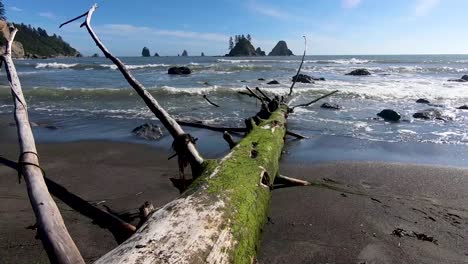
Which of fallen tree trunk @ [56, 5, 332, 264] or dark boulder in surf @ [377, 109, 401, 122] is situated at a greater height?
fallen tree trunk @ [56, 5, 332, 264]

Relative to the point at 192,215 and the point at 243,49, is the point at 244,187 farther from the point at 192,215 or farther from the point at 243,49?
the point at 243,49

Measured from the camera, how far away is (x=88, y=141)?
24.6ft

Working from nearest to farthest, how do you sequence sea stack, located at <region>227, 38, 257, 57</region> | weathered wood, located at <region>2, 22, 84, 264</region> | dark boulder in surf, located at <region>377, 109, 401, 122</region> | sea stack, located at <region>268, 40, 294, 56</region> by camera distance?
1. weathered wood, located at <region>2, 22, 84, 264</region>
2. dark boulder in surf, located at <region>377, 109, 401, 122</region>
3. sea stack, located at <region>227, 38, 257, 57</region>
4. sea stack, located at <region>268, 40, 294, 56</region>

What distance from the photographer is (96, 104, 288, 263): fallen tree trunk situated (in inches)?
73.8

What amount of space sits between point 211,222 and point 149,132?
5876mm

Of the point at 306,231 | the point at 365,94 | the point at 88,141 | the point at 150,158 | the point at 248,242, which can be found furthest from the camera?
the point at 365,94

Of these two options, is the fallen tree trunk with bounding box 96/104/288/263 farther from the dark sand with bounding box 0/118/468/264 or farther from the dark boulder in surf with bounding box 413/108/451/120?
the dark boulder in surf with bounding box 413/108/451/120

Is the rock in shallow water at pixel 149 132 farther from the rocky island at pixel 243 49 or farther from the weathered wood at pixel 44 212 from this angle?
the rocky island at pixel 243 49

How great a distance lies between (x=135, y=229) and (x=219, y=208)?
53 centimetres

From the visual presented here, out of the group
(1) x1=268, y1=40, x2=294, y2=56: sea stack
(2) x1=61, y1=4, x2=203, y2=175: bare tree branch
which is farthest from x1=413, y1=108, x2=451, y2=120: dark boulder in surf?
(1) x1=268, y1=40, x2=294, y2=56: sea stack

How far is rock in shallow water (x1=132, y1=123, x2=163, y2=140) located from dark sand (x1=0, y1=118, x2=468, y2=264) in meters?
1.21

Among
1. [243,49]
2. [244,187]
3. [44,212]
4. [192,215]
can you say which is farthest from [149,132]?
[243,49]

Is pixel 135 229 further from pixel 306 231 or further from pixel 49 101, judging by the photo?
pixel 49 101

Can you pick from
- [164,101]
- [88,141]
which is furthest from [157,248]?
[164,101]
